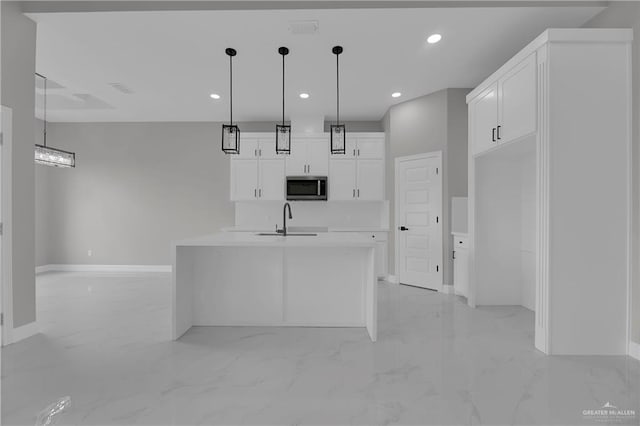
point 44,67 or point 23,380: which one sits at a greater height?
point 44,67

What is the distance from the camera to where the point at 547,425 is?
1.65 meters

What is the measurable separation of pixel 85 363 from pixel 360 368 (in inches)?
79.1

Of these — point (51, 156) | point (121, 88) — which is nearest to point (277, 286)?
point (51, 156)

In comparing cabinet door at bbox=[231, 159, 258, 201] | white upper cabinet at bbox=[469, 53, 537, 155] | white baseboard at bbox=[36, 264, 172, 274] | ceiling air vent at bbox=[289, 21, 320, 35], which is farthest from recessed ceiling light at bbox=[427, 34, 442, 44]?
white baseboard at bbox=[36, 264, 172, 274]

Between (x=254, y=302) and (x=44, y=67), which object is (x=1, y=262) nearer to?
(x=254, y=302)

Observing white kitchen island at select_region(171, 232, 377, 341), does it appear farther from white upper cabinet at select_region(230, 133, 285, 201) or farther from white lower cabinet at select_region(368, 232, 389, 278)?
white upper cabinet at select_region(230, 133, 285, 201)

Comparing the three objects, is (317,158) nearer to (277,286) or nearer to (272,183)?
(272,183)

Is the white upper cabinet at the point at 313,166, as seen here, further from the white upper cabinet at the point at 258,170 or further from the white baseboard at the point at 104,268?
the white baseboard at the point at 104,268

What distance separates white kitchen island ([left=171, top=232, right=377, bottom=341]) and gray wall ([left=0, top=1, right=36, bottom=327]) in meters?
1.41

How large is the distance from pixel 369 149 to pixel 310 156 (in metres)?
1.05

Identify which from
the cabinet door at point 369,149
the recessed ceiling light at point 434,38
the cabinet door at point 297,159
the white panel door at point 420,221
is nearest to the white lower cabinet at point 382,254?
the white panel door at point 420,221

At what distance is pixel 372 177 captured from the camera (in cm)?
559

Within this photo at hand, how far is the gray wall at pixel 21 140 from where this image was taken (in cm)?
270

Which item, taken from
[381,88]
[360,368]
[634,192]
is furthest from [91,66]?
[634,192]
